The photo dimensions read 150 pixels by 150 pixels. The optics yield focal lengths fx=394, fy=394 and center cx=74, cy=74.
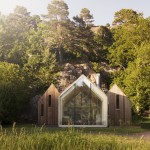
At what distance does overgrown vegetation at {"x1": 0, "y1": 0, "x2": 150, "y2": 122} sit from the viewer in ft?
125

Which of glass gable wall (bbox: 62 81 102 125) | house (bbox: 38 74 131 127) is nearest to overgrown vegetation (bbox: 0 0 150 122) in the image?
house (bbox: 38 74 131 127)

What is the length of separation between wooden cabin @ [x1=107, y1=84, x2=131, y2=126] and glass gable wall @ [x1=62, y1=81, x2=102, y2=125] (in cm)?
293

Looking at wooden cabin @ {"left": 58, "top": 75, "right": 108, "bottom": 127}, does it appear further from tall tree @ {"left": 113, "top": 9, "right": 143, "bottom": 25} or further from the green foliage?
→ tall tree @ {"left": 113, "top": 9, "right": 143, "bottom": 25}

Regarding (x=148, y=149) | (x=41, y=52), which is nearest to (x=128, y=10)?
(x=41, y=52)

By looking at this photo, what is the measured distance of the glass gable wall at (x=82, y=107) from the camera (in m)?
33.4

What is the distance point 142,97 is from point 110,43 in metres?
14.6

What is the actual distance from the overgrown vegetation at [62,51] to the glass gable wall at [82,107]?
5496 millimetres

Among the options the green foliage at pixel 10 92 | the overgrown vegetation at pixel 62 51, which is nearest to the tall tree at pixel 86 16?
the overgrown vegetation at pixel 62 51

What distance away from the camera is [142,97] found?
41688 mm

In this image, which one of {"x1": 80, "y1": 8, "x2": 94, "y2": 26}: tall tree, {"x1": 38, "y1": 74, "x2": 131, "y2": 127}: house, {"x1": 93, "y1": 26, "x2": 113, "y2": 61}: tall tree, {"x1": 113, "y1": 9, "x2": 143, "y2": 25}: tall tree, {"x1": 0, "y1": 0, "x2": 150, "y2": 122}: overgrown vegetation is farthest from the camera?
{"x1": 80, "y1": 8, "x2": 94, "y2": 26}: tall tree

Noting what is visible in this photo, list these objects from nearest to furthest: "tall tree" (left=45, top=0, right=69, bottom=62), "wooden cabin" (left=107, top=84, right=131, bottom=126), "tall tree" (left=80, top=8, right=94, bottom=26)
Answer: "wooden cabin" (left=107, top=84, right=131, bottom=126)
"tall tree" (left=45, top=0, right=69, bottom=62)
"tall tree" (left=80, top=8, right=94, bottom=26)

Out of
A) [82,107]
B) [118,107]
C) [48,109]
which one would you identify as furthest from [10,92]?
[118,107]

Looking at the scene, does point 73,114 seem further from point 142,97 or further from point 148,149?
point 148,149

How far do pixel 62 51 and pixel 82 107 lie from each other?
70.5 ft
